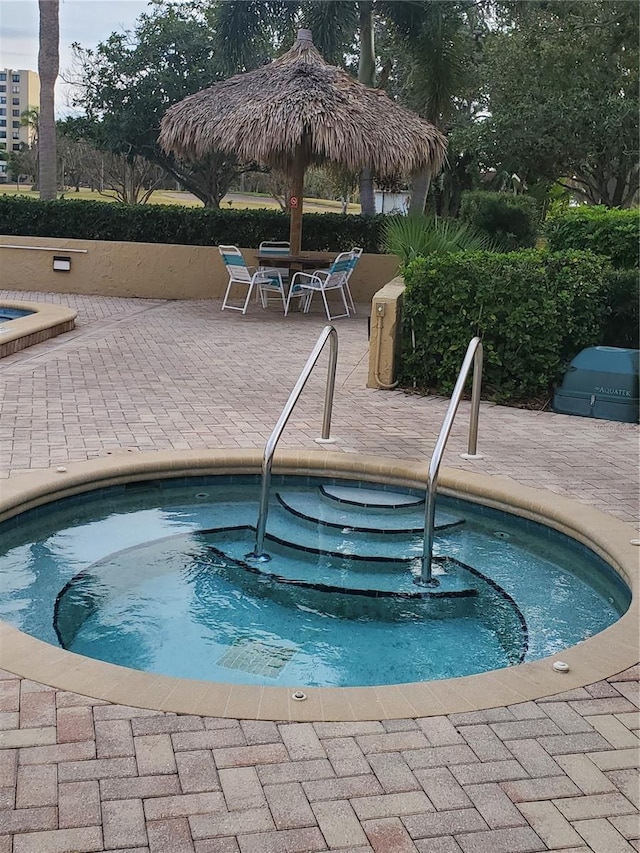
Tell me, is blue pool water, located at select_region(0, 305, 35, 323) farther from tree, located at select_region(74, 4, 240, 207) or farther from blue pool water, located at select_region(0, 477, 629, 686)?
tree, located at select_region(74, 4, 240, 207)

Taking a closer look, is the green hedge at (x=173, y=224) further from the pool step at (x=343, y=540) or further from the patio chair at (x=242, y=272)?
the pool step at (x=343, y=540)

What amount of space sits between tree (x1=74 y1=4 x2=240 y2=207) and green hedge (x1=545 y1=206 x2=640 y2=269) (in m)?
13.7

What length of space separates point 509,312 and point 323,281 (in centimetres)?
505

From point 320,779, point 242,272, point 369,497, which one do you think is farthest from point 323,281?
point 320,779

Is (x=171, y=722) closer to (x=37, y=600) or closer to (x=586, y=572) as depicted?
(x=37, y=600)

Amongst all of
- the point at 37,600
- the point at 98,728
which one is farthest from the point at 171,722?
the point at 37,600

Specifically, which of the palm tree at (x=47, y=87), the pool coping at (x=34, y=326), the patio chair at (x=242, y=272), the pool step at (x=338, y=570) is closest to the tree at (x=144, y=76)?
the palm tree at (x=47, y=87)

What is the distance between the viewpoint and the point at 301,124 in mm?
11719

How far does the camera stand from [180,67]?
73.2 feet

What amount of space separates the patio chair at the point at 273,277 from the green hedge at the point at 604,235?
371cm

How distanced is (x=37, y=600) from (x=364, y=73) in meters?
14.5

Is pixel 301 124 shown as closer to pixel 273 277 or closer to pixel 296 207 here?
pixel 296 207

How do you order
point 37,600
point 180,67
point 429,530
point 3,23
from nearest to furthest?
point 37,600 → point 429,530 → point 3,23 → point 180,67

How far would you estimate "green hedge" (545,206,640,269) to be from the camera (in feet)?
32.3
